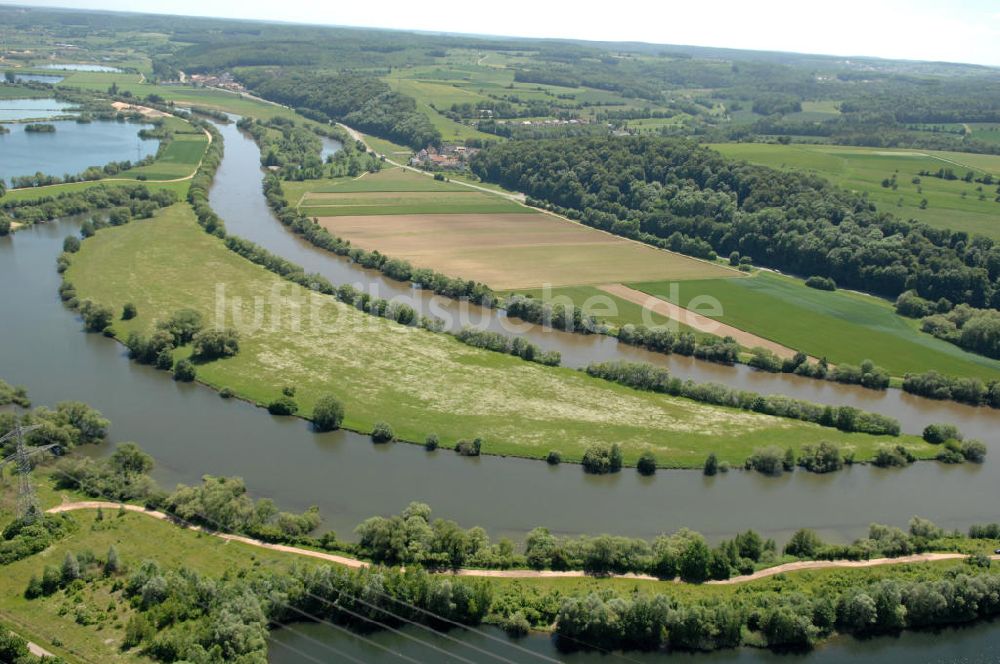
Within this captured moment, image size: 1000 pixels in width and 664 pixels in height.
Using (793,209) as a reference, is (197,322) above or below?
below

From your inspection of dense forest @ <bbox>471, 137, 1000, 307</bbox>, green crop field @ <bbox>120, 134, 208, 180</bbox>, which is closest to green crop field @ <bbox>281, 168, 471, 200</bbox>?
dense forest @ <bbox>471, 137, 1000, 307</bbox>

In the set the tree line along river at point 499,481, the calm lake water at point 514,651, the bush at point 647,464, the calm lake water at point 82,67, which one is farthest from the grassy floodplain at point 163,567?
the calm lake water at point 82,67

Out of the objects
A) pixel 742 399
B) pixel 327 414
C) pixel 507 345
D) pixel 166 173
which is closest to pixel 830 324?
pixel 742 399

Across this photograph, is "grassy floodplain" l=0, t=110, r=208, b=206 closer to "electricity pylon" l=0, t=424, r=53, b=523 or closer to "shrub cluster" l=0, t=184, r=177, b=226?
"shrub cluster" l=0, t=184, r=177, b=226

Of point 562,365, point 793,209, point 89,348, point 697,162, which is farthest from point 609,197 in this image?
point 89,348

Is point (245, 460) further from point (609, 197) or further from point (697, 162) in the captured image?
point (697, 162)

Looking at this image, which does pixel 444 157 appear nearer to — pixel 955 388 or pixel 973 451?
pixel 955 388

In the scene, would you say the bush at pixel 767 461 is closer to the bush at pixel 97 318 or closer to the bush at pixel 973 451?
the bush at pixel 973 451
